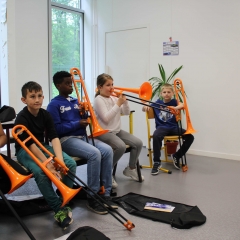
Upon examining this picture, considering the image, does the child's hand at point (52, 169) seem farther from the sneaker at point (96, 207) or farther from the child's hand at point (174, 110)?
the child's hand at point (174, 110)

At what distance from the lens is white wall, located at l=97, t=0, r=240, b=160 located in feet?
15.1

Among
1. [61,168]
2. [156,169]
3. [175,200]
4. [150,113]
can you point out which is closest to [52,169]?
[61,168]

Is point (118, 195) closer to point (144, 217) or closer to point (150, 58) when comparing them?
point (144, 217)

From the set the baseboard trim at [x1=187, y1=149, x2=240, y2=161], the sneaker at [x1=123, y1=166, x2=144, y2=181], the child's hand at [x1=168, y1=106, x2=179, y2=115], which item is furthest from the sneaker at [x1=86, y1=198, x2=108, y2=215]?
the baseboard trim at [x1=187, y1=149, x2=240, y2=161]

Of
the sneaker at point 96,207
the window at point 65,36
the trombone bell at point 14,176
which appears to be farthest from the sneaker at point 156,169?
the window at point 65,36

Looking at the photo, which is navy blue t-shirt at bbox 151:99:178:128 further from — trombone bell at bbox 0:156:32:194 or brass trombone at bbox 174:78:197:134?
trombone bell at bbox 0:156:32:194

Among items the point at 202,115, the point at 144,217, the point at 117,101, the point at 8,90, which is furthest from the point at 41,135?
the point at 202,115

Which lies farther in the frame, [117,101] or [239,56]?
[239,56]

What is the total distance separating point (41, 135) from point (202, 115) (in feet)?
9.54

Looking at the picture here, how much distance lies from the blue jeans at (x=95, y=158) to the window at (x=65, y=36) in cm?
270

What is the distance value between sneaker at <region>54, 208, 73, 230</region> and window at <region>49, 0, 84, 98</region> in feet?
10.9

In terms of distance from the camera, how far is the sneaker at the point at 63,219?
93.2 inches

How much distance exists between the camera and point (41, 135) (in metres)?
2.71

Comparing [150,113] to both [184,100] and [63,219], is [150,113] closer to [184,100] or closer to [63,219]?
[184,100]
